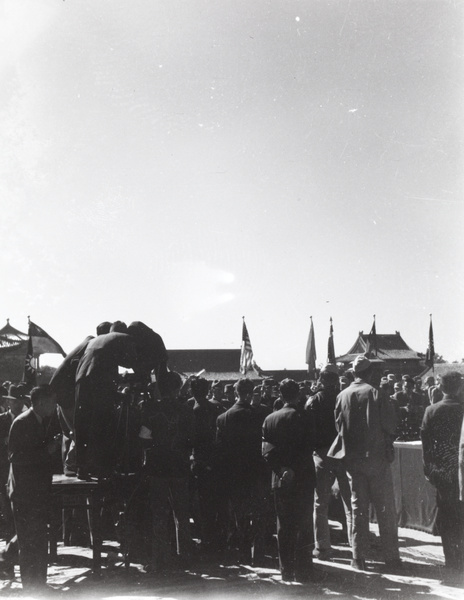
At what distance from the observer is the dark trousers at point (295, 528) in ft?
19.5

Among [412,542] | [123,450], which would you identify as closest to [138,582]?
[123,450]

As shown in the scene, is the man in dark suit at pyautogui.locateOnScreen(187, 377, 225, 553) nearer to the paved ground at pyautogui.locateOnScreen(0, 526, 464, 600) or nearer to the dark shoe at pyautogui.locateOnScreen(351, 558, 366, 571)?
the paved ground at pyautogui.locateOnScreen(0, 526, 464, 600)

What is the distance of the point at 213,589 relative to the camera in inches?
226

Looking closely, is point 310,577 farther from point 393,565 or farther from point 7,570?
point 7,570

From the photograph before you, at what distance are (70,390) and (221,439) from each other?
1832mm

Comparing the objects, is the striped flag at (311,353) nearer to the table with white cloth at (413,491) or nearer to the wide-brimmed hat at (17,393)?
the table with white cloth at (413,491)

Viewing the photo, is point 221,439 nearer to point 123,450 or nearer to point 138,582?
point 123,450

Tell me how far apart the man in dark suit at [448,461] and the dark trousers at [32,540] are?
3767 millimetres

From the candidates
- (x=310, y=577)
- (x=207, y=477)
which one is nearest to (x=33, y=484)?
(x=207, y=477)

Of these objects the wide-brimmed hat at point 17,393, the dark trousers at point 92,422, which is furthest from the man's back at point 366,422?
the wide-brimmed hat at point 17,393

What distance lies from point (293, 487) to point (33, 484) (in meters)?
2.48

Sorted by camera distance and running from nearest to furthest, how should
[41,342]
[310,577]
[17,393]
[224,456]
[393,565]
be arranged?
[310,577] < [393,565] < [224,456] < [17,393] < [41,342]

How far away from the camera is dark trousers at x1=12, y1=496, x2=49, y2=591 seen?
18.5 feet

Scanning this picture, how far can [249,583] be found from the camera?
5953 millimetres
